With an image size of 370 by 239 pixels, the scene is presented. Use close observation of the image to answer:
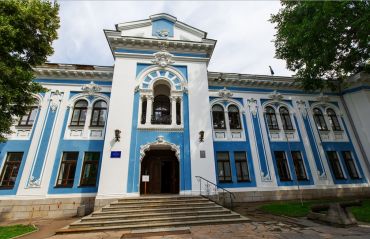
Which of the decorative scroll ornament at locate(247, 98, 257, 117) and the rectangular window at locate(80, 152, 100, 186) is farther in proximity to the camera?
the decorative scroll ornament at locate(247, 98, 257, 117)

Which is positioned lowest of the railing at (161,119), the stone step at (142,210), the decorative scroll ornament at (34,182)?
the stone step at (142,210)

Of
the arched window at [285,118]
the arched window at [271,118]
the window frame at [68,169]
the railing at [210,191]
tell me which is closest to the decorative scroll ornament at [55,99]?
the window frame at [68,169]

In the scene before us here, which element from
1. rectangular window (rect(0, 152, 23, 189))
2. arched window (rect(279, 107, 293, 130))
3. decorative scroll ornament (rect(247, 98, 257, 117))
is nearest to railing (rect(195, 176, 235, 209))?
decorative scroll ornament (rect(247, 98, 257, 117))

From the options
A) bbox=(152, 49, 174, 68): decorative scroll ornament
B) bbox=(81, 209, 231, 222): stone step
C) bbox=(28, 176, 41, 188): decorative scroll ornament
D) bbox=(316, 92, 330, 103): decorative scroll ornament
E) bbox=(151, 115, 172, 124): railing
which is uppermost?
bbox=(152, 49, 174, 68): decorative scroll ornament

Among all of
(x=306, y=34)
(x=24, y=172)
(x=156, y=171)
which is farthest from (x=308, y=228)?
(x=24, y=172)

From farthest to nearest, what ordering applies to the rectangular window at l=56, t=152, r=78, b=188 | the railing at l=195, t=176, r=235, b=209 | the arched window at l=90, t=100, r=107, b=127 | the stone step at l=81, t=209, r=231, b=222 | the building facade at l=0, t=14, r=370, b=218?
1. the arched window at l=90, t=100, r=107, b=127
2. the rectangular window at l=56, t=152, r=78, b=188
3. the building facade at l=0, t=14, r=370, b=218
4. the railing at l=195, t=176, r=235, b=209
5. the stone step at l=81, t=209, r=231, b=222

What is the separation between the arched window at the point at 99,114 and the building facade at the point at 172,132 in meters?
0.07

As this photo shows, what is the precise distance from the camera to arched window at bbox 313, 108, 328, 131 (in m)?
16.1

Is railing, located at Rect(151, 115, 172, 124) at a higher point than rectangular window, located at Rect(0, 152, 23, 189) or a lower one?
higher

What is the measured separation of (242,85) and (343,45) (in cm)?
687

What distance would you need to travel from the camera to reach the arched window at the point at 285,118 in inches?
619

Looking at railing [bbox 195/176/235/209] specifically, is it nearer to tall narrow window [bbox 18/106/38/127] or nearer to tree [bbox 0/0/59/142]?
tree [bbox 0/0/59/142]

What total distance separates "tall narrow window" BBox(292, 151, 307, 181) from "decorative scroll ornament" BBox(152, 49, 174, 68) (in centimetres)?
1191

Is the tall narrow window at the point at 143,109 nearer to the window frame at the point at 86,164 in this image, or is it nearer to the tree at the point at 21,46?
the window frame at the point at 86,164
